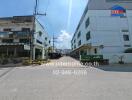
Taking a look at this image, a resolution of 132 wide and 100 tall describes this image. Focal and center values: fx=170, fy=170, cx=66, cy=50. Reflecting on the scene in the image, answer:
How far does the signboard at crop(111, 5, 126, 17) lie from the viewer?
38.7 m

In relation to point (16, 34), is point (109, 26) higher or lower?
higher

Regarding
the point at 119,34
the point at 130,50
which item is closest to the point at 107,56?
the point at 130,50

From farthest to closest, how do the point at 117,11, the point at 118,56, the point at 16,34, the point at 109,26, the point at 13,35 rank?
1. the point at 16,34
2. the point at 13,35
3. the point at 117,11
4. the point at 109,26
5. the point at 118,56

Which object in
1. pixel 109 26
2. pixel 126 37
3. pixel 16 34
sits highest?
pixel 109 26

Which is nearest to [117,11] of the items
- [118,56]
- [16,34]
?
[118,56]

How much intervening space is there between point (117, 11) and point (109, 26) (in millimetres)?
4191

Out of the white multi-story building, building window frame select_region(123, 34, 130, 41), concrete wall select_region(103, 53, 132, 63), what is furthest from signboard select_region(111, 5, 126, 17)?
concrete wall select_region(103, 53, 132, 63)

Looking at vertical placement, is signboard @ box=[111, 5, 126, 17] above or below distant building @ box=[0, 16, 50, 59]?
above

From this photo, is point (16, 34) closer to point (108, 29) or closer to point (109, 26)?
point (108, 29)

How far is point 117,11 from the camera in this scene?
3894 cm

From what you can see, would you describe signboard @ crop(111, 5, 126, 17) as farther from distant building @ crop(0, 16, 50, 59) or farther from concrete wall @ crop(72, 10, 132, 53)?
distant building @ crop(0, 16, 50, 59)

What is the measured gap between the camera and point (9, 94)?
7.05m

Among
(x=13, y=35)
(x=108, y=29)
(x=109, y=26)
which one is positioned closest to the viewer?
(x=108, y=29)

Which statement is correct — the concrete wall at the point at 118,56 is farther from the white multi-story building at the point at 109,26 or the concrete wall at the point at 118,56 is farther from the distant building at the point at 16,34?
the distant building at the point at 16,34
